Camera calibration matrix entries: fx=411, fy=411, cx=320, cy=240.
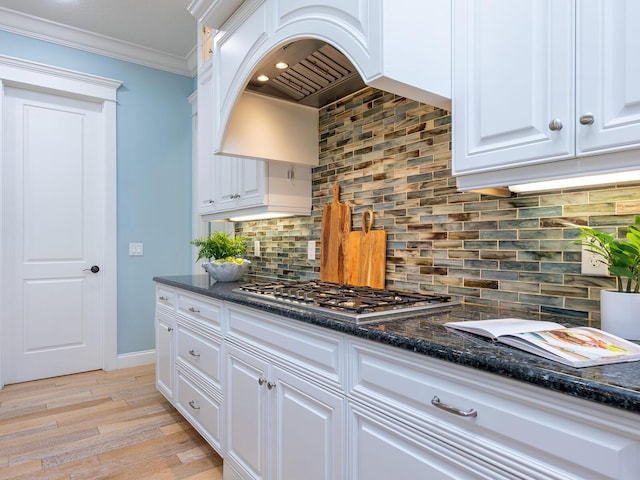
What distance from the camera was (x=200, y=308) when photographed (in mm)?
2227

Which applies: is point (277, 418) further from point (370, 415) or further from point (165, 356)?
point (165, 356)

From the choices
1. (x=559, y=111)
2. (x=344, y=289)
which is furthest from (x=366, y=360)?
(x=559, y=111)

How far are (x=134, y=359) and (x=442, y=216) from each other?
327 cm

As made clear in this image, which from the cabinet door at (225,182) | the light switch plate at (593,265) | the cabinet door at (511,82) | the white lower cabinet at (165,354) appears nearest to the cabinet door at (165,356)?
the white lower cabinet at (165,354)

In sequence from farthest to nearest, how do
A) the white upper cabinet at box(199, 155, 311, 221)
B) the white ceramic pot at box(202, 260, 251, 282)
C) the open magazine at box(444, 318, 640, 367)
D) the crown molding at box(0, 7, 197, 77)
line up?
the crown molding at box(0, 7, 197, 77) < the white ceramic pot at box(202, 260, 251, 282) < the white upper cabinet at box(199, 155, 311, 221) < the open magazine at box(444, 318, 640, 367)

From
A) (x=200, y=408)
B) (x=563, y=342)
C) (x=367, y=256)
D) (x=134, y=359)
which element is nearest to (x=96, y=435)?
(x=200, y=408)

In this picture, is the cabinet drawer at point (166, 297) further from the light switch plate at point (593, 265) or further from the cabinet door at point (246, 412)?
the light switch plate at point (593, 265)

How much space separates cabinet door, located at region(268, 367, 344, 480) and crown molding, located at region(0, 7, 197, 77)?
345 cm

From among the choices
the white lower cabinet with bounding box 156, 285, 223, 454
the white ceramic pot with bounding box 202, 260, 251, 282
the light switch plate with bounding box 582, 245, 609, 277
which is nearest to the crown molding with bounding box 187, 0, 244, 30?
the white ceramic pot with bounding box 202, 260, 251, 282

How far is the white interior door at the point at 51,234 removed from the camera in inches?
131

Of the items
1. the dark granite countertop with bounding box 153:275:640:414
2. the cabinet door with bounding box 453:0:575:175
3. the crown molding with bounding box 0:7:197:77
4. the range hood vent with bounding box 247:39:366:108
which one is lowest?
the dark granite countertop with bounding box 153:275:640:414

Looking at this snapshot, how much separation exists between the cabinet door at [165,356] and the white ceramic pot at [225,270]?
0.44 m

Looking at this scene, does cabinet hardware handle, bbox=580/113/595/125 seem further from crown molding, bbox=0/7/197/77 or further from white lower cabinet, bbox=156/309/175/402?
crown molding, bbox=0/7/197/77

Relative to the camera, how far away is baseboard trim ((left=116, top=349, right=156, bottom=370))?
3728mm
